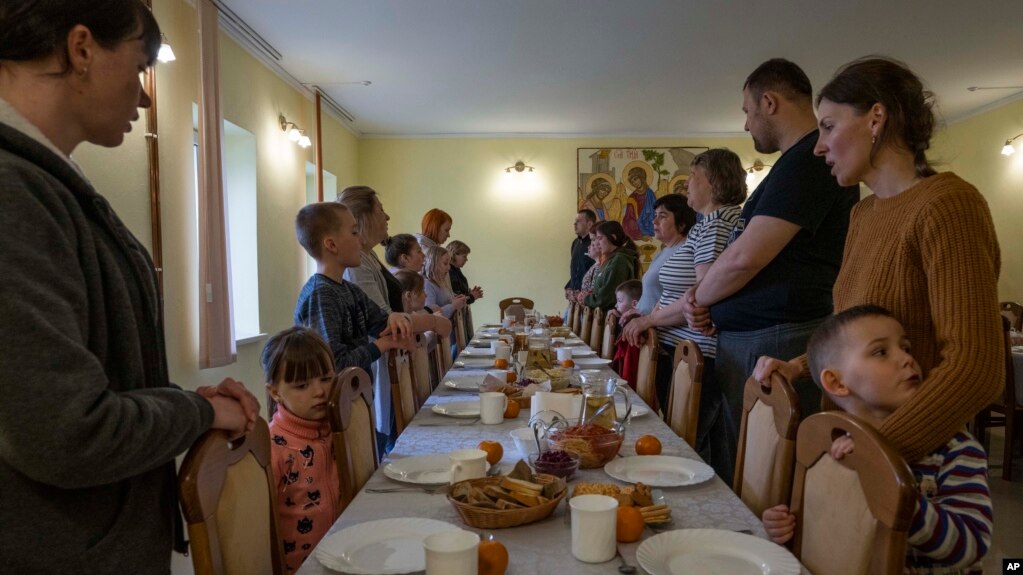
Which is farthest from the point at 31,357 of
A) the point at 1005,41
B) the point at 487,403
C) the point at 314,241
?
the point at 1005,41

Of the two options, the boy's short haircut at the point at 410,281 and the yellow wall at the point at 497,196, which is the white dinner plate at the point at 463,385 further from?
the yellow wall at the point at 497,196

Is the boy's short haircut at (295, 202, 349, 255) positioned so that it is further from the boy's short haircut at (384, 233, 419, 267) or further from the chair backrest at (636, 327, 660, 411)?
the boy's short haircut at (384, 233, 419, 267)

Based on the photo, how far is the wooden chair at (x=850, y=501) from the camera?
89 cm

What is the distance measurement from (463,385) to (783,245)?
123cm

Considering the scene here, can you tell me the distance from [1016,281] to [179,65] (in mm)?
7911

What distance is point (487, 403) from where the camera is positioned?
6.30 ft

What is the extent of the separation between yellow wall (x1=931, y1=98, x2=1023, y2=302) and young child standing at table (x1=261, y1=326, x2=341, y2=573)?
733 cm

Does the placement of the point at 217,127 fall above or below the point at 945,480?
above

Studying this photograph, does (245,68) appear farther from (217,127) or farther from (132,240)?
(132,240)

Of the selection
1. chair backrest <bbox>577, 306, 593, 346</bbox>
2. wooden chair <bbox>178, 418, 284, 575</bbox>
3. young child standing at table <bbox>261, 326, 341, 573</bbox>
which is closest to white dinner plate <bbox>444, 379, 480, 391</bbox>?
young child standing at table <bbox>261, 326, 341, 573</bbox>

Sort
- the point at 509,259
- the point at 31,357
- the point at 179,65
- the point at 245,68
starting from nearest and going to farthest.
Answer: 1. the point at 31,357
2. the point at 179,65
3. the point at 245,68
4. the point at 509,259

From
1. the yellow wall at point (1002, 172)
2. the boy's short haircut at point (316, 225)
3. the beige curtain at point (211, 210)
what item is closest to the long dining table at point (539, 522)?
the boy's short haircut at point (316, 225)

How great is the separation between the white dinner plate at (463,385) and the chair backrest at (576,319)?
302 cm

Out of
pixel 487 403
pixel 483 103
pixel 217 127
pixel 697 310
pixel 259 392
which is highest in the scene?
pixel 483 103
